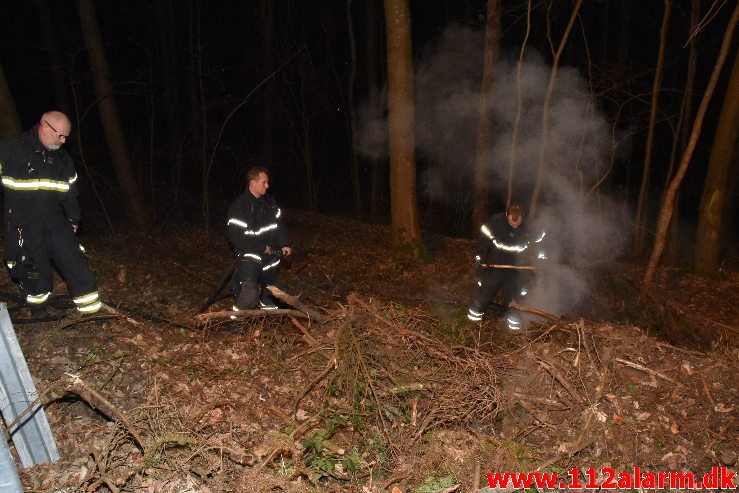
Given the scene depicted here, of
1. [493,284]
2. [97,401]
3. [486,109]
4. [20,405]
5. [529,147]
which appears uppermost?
[486,109]

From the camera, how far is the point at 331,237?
11.8m

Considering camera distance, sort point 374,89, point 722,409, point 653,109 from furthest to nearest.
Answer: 1. point 374,89
2. point 653,109
3. point 722,409

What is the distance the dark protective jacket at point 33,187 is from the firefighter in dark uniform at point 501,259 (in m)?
5.03

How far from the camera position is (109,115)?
33.4 feet

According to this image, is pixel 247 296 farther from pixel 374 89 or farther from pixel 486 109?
pixel 374 89

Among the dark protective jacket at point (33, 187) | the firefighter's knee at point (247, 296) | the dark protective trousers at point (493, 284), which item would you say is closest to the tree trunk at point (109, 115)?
the dark protective jacket at point (33, 187)

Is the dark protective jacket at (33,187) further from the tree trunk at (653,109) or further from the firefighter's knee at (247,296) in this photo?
the tree trunk at (653,109)

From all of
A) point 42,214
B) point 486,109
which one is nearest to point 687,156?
point 486,109

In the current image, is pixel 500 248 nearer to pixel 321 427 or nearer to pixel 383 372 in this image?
pixel 383 372

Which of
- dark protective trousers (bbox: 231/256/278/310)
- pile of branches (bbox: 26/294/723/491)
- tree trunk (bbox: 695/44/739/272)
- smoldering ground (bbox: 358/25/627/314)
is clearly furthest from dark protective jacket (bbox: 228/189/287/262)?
tree trunk (bbox: 695/44/739/272)

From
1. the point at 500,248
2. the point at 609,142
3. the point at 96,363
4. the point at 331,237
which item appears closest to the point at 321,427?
the point at 96,363

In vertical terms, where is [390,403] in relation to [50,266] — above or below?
below

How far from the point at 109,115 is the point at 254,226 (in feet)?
20.8

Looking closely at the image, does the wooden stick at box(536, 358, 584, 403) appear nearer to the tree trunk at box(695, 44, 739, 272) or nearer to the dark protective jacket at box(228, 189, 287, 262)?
the dark protective jacket at box(228, 189, 287, 262)
